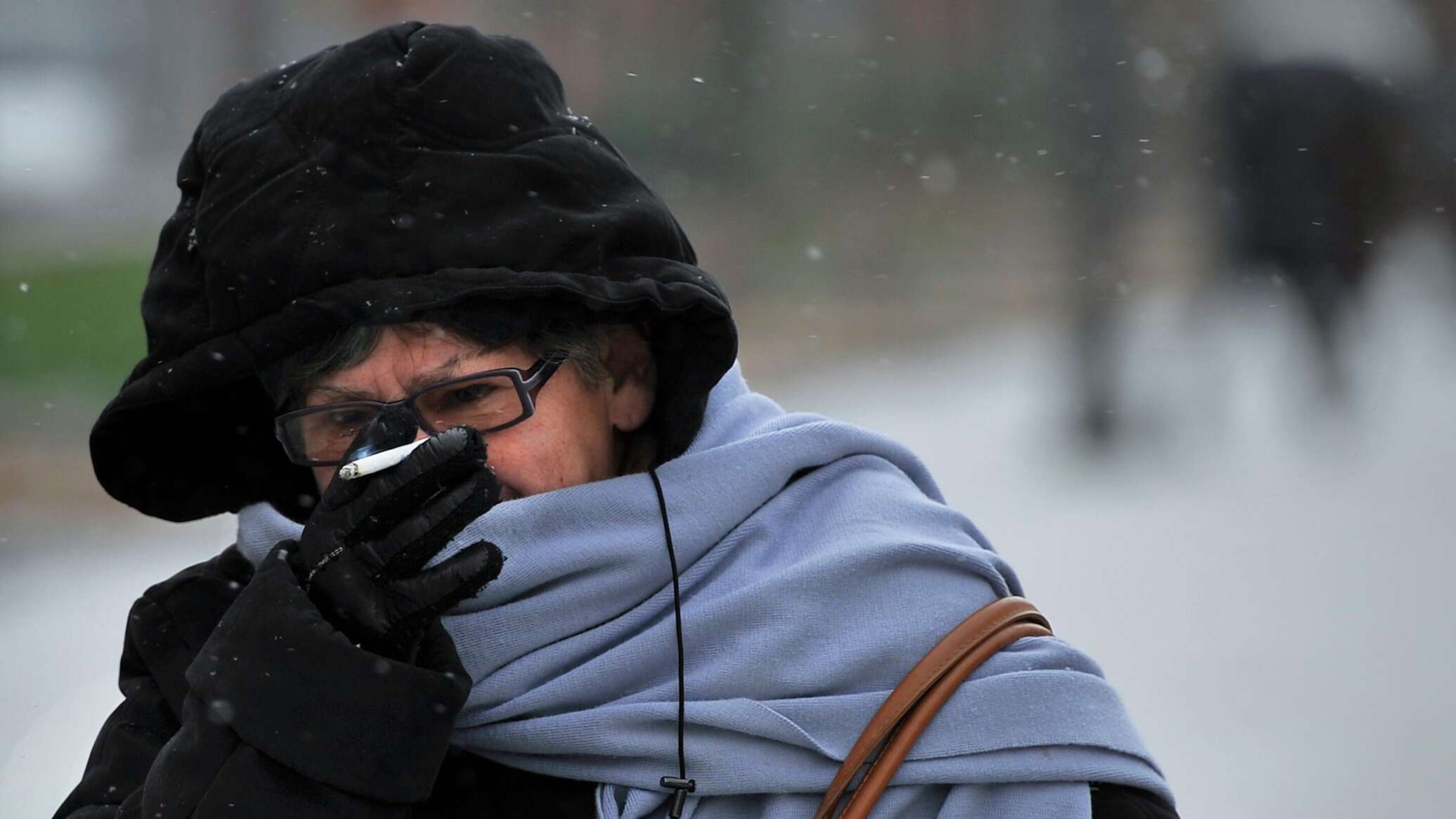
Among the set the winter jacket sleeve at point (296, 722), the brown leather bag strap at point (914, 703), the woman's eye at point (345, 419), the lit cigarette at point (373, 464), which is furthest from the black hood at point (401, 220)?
the brown leather bag strap at point (914, 703)

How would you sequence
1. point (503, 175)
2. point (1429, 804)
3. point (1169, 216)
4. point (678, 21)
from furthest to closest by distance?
point (678, 21) → point (1169, 216) → point (1429, 804) → point (503, 175)

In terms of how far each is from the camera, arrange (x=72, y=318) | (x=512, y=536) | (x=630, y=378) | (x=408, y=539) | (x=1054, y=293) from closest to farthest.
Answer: (x=408, y=539), (x=512, y=536), (x=630, y=378), (x=72, y=318), (x=1054, y=293)

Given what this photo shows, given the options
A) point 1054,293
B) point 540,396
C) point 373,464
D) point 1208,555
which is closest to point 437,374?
point 540,396

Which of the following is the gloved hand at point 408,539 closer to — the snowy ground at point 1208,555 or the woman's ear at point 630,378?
the woman's ear at point 630,378

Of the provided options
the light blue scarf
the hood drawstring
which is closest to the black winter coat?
the light blue scarf

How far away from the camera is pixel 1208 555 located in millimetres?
5730

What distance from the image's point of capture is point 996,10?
1720 centimetres

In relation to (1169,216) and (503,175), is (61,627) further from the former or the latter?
(1169,216)

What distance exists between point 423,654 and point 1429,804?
298 cm

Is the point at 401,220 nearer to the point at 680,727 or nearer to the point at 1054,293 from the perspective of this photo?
the point at 680,727

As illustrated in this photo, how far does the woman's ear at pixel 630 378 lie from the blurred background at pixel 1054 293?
0.94 m

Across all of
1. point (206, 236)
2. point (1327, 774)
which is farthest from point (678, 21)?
point (206, 236)

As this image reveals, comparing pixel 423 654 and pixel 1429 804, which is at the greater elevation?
pixel 423 654

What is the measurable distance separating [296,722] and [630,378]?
642mm
